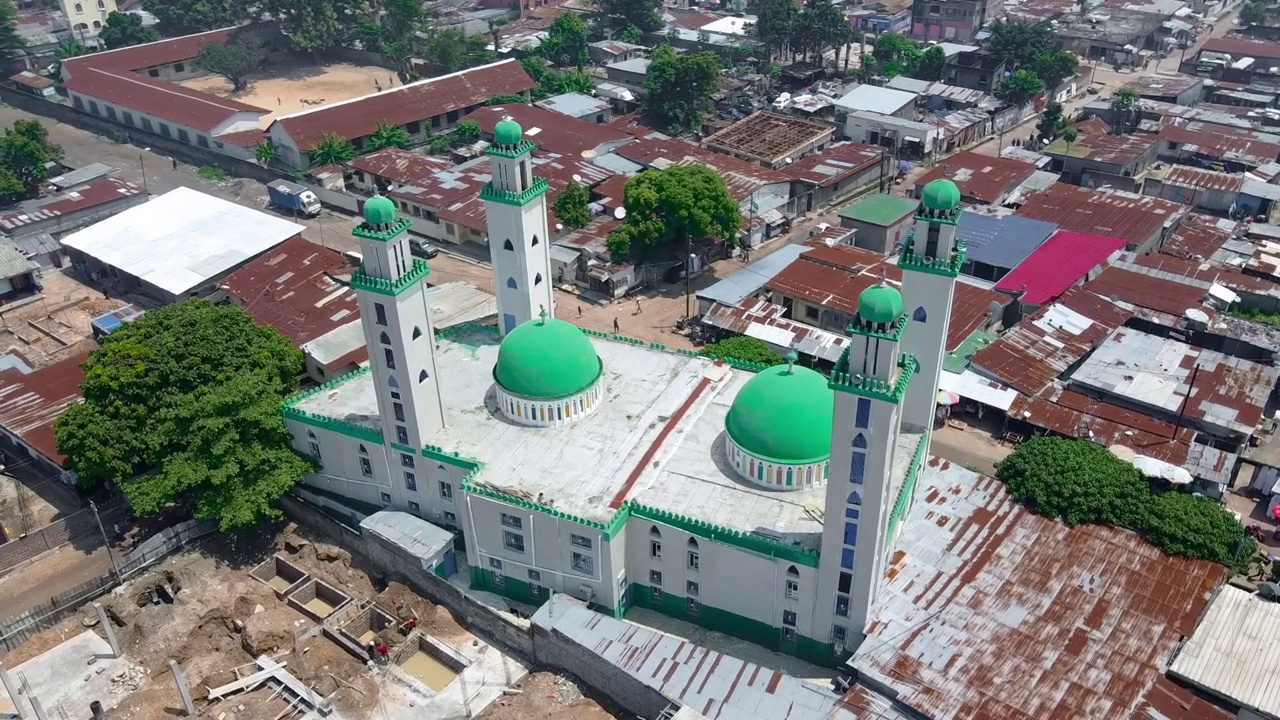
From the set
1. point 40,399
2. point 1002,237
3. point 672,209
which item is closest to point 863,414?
point 672,209

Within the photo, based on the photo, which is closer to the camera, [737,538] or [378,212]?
[737,538]

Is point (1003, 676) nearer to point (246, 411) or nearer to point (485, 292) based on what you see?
point (246, 411)

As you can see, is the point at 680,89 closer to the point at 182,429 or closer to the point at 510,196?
the point at 510,196

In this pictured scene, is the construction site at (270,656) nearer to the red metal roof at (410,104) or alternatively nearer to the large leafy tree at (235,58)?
the red metal roof at (410,104)

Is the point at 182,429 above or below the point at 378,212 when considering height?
below

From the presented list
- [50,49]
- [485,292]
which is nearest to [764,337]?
[485,292]

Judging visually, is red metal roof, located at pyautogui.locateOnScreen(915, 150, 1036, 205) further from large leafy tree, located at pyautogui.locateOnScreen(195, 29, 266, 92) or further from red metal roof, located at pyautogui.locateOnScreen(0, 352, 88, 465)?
large leafy tree, located at pyautogui.locateOnScreen(195, 29, 266, 92)

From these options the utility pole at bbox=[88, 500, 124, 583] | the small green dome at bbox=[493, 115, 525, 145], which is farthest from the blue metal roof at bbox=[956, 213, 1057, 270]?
the utility pole at bbox=[88, 500, 124, 583]
